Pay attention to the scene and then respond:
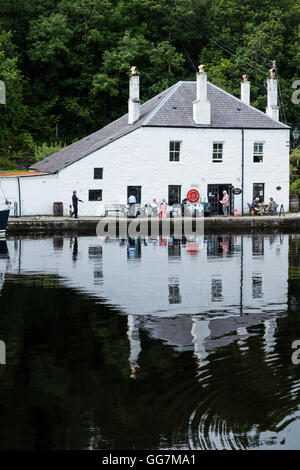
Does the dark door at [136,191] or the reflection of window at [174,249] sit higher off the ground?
the dark door at [136,191]

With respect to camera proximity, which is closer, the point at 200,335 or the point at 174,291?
the point at 200,335

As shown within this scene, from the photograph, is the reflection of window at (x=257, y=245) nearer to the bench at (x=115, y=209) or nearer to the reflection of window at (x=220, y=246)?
the reflection of window at (x=220, y=246)

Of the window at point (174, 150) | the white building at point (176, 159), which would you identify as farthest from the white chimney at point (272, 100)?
the window at point (174, 150)

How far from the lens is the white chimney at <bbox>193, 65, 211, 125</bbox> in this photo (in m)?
51.8

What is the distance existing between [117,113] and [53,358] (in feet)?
200

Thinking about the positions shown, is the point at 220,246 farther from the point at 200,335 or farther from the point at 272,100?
the point at 272,100

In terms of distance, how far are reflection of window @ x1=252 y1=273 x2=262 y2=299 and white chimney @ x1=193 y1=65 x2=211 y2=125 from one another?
2581 centimetres

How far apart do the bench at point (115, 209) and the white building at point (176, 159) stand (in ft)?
1.16

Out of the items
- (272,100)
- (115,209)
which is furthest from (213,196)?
(272,100)

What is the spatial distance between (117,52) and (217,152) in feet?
82.1

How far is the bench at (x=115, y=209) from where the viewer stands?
164 ft

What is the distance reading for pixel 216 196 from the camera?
52188 mm

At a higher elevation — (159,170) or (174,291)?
(159,170)

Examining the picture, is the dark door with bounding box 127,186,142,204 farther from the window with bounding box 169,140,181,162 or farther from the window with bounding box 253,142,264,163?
the window with bounding box 253,142,264,163
